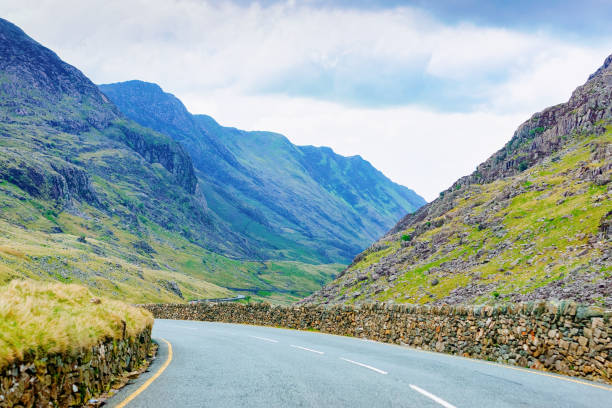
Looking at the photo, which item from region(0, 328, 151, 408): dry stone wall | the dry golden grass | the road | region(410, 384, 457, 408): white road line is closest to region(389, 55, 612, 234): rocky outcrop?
the road

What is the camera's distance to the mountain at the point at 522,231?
56.9 m

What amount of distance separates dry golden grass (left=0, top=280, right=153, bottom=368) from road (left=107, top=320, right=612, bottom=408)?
1384mm

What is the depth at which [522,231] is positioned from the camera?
74062mm

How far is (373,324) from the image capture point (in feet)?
84.8

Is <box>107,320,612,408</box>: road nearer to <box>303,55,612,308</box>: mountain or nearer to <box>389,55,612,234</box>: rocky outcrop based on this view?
<box>303,55,612,308</box>: mountain

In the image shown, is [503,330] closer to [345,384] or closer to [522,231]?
[345,384]

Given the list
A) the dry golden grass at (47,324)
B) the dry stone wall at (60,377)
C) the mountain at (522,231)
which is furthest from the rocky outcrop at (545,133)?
the dry stone wall at (60,377)

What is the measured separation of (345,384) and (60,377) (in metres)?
5.85

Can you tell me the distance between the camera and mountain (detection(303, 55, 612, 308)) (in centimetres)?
5694

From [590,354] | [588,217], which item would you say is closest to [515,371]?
[590,354]

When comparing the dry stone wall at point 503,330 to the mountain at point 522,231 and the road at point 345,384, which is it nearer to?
the road at point 345,384

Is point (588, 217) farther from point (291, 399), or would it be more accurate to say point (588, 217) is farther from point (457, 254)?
point (291, 399)

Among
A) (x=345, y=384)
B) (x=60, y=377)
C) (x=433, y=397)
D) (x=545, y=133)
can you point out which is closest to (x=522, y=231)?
(x=545, y=133)

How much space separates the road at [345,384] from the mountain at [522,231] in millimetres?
36199
